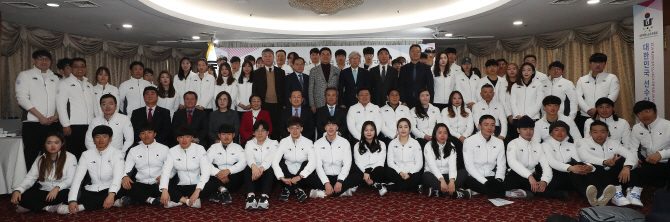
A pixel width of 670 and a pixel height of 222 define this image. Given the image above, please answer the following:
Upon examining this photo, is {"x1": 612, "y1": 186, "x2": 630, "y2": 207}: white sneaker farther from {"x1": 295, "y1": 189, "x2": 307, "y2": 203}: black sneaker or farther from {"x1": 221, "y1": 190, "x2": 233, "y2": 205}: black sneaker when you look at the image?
{"x1": 221, "y1": 190, "x2": 233, "y2": 205}: black sneaker

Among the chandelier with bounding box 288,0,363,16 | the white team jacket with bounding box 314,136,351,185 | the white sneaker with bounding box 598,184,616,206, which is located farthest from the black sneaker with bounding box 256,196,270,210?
the white sneaker with bounding box 598,184,616,206

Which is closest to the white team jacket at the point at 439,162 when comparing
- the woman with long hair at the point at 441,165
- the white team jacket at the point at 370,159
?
the woman with long hair at the point at 441,165

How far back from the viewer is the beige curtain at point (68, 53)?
23.1ft

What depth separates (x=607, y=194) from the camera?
3.77m

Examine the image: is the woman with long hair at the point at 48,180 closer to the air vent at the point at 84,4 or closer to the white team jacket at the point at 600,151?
the air vent at the point at 84,4

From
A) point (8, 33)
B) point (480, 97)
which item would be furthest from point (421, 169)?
point (8, 33)

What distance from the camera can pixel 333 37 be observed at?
8.89 metres

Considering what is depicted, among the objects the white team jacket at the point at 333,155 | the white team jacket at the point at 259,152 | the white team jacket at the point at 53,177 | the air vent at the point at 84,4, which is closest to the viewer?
the white team jacket at the point at 53,177

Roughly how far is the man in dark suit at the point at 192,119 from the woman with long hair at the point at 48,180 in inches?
50.9

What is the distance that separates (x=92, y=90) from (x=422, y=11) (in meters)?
→ 5.63

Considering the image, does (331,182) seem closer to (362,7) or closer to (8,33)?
(362,7)

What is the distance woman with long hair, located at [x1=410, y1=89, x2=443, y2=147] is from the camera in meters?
5.11

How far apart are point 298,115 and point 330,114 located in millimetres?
432

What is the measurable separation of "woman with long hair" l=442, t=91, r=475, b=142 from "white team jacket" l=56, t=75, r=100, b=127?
176 inches
